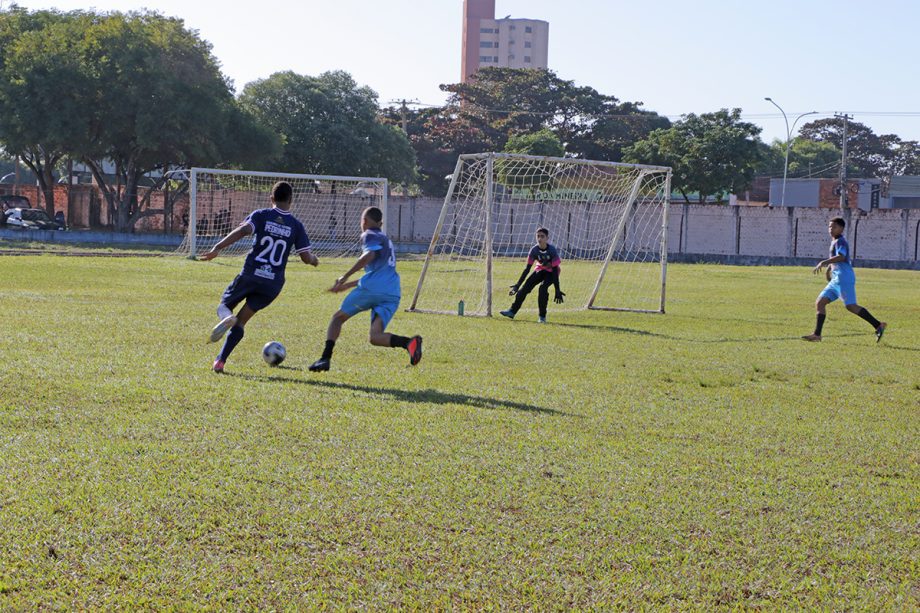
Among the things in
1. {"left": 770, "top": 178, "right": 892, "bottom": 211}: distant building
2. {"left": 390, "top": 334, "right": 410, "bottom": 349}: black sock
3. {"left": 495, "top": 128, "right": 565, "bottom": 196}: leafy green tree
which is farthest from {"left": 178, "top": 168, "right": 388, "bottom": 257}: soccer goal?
{"left": 770, "top": 178, "right": 892, "bottom": 211}: distant building

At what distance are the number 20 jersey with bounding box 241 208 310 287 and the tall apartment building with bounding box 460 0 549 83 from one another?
145127 millimetres

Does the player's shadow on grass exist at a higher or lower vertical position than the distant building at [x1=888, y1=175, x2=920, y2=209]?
lower

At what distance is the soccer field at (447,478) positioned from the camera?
435 centimetres

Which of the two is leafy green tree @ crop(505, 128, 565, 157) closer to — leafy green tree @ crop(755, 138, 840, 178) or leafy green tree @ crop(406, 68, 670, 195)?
leafy green tree @ crop(406, 68, 670, 195)

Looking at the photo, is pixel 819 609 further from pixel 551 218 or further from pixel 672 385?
pixel 551 218

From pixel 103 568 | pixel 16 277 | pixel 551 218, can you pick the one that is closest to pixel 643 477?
pixel 103 568

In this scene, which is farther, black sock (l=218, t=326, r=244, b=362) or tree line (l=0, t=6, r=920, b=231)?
tree line (l=0, t=6, r=920, b=231)

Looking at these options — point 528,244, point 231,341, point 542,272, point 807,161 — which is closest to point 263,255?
point 231,341

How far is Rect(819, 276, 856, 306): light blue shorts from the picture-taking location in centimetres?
1450

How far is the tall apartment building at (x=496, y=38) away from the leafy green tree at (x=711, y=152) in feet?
302

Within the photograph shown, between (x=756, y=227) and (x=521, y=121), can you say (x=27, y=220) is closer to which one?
(x=756, y=227)

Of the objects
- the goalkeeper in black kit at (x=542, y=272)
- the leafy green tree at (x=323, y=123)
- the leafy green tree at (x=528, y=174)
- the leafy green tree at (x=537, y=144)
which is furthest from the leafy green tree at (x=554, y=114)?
the goalkeeper in black kit at (x=542, y=272)

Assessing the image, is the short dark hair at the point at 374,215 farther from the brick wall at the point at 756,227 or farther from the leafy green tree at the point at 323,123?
the leafy green tree at the point at 323,123

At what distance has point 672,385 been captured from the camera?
989cm
